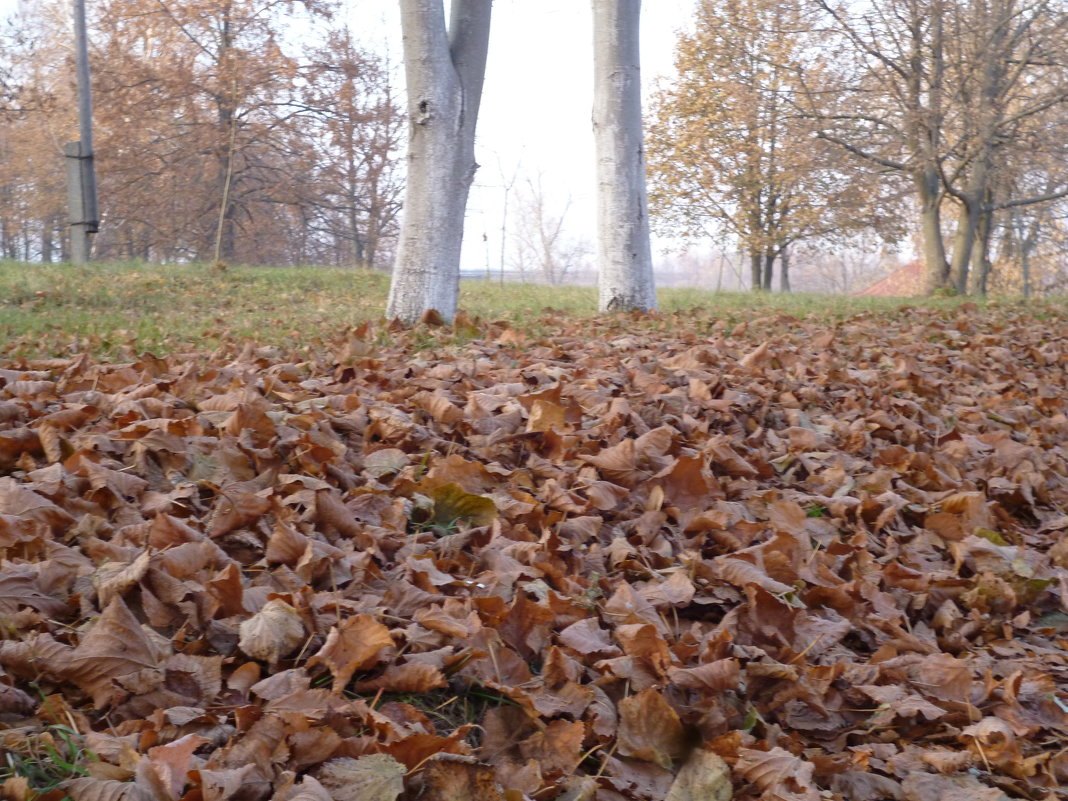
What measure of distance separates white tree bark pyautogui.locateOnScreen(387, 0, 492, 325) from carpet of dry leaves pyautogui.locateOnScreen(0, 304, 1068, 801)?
2.80 meters

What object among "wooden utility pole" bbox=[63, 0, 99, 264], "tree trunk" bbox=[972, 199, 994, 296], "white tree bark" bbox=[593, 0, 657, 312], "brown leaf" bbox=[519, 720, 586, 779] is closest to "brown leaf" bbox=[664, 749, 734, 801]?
"brown leaf" bbox=[519, 720, 586, 779]

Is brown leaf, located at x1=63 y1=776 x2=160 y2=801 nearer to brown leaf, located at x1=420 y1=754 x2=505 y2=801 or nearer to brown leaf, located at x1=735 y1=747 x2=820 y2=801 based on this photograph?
brown leaf, located at x1=420 y1=754 x2=505 y2=801

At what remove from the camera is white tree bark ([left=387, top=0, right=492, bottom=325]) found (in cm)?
741

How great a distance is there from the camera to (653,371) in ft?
16.7

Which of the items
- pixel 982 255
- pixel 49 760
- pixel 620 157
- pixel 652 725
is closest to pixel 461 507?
pixel 652 725

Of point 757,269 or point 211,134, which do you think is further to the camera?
point 757,269

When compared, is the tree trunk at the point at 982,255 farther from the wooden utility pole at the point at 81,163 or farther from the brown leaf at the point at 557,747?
the brown leaf at the point at 557,747

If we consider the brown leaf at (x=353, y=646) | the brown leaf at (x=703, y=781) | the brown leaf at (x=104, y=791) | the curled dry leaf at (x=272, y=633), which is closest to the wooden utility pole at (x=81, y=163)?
the curled dry leaf at (x=272, y=633)

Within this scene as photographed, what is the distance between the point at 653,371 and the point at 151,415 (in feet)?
8.76

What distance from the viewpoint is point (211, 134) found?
20.9m

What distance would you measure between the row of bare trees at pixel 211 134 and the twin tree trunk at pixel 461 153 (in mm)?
11211

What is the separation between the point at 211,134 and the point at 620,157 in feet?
49.4

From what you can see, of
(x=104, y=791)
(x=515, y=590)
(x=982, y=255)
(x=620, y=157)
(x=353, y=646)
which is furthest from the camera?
(x=982, y=255)

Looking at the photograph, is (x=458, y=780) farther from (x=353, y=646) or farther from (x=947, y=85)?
(x=947, y=85)
